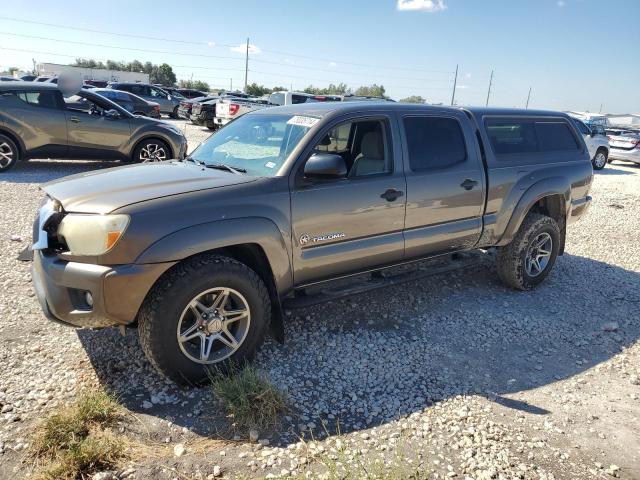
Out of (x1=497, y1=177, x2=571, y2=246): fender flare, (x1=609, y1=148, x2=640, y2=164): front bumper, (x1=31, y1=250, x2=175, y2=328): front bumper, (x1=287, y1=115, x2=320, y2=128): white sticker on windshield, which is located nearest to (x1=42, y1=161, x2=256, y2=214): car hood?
(x1=31, y1=250, x2=175, y2=328): front bumper

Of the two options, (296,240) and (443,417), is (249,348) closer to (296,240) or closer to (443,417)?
(296,240)

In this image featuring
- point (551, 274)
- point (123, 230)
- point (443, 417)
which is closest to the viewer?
point (123, 230)

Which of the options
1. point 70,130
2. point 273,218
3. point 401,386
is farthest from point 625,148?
point 273,218

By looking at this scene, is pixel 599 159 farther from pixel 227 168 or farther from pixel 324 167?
pixel 227 168

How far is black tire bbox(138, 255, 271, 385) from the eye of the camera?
3.05 metres

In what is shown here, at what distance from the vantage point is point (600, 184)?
13883mm

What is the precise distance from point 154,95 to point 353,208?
2563cm

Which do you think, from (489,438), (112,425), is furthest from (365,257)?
(112,425)

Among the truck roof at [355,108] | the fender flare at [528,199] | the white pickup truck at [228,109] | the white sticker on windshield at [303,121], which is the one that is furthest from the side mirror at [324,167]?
the white pickup truck at [228,109]

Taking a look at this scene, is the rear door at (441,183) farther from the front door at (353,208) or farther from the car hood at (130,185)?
the car hood at (130,185)

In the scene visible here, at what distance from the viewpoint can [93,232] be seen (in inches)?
115

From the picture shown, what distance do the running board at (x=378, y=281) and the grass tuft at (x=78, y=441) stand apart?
4.64ft

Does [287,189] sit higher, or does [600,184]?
[287,189]

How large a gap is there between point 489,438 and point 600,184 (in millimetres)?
13138
